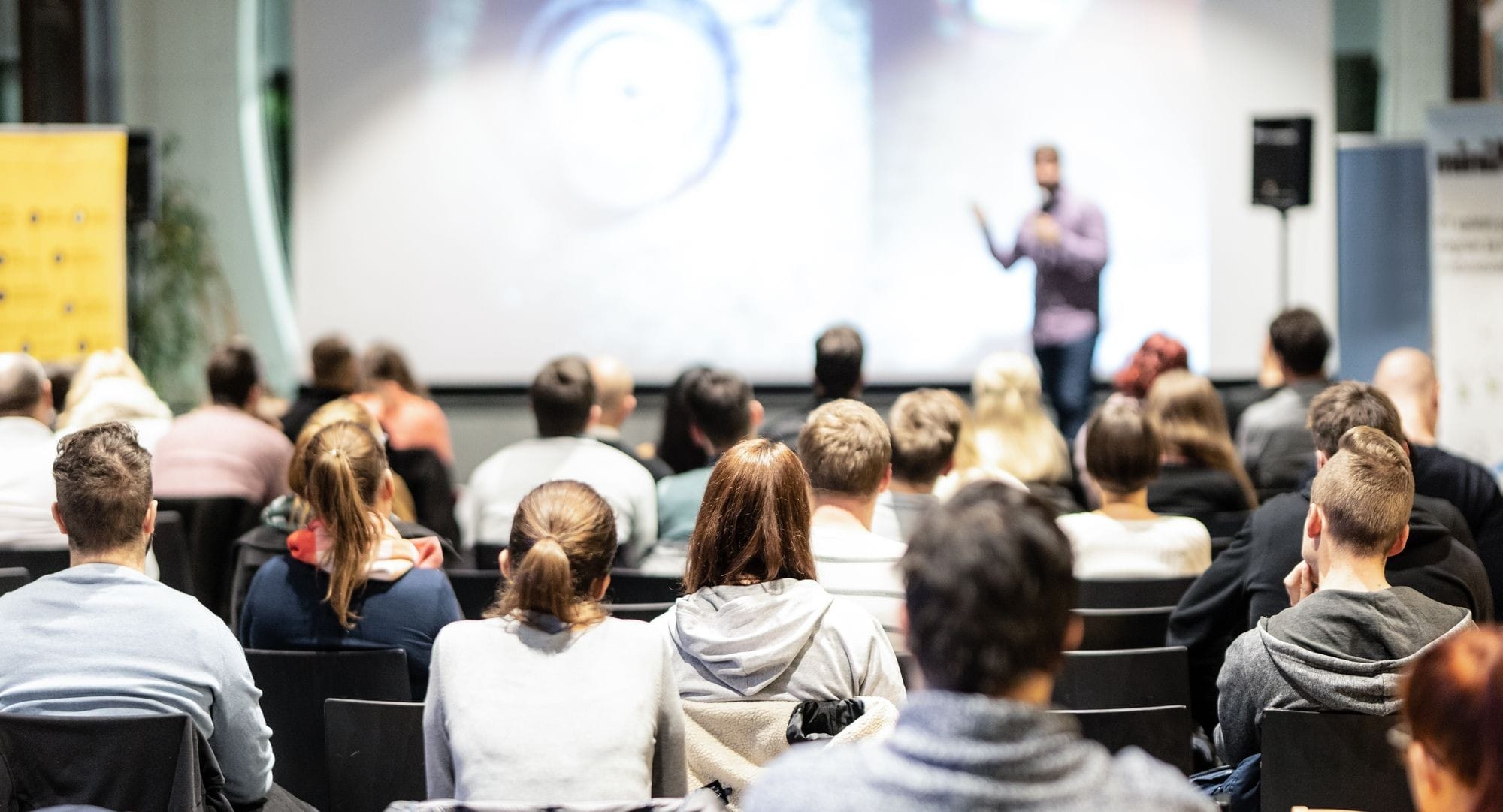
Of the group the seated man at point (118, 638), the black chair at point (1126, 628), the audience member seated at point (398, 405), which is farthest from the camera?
the audience member seated at point (398, 405)

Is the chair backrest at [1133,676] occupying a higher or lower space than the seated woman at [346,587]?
lower

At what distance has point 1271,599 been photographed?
2.96m

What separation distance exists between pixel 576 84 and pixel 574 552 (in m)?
6.50

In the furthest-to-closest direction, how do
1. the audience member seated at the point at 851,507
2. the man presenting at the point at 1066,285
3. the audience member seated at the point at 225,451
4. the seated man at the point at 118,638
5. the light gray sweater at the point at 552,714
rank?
the man presenting at the point at 1066,285 → the audience member seated at the point at 225,451 → the audience member seated at the point at 851,507 → the seated man at the point at 118,638 → the light gray sweater at the point at 552,714

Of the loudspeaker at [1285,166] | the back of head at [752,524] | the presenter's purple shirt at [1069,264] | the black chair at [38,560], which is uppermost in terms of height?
the loudspeaker at [1285,166]

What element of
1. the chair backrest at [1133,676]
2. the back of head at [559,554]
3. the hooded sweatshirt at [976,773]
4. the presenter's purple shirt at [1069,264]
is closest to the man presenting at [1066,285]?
the presenter's purple shirt at [1069,264]

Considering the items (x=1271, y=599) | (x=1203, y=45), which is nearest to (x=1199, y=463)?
(x=1271, y=599)

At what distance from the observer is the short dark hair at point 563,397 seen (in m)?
4.33

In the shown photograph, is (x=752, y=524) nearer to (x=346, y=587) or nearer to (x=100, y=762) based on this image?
(x=346, y=587)

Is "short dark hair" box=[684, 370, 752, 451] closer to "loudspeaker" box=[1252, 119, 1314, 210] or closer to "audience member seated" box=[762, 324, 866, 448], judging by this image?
"audience member seated" box=[762, 324, 866, 448]

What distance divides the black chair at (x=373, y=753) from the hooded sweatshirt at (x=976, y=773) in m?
1.22

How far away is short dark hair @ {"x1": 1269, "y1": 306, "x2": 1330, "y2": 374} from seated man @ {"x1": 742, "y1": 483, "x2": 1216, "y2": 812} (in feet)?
13.3

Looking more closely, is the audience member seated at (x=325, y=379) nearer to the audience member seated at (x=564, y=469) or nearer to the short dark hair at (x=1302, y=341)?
the audience member seated at (x=564, y=469)

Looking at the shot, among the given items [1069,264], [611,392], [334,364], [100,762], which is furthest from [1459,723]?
[1069,264]
